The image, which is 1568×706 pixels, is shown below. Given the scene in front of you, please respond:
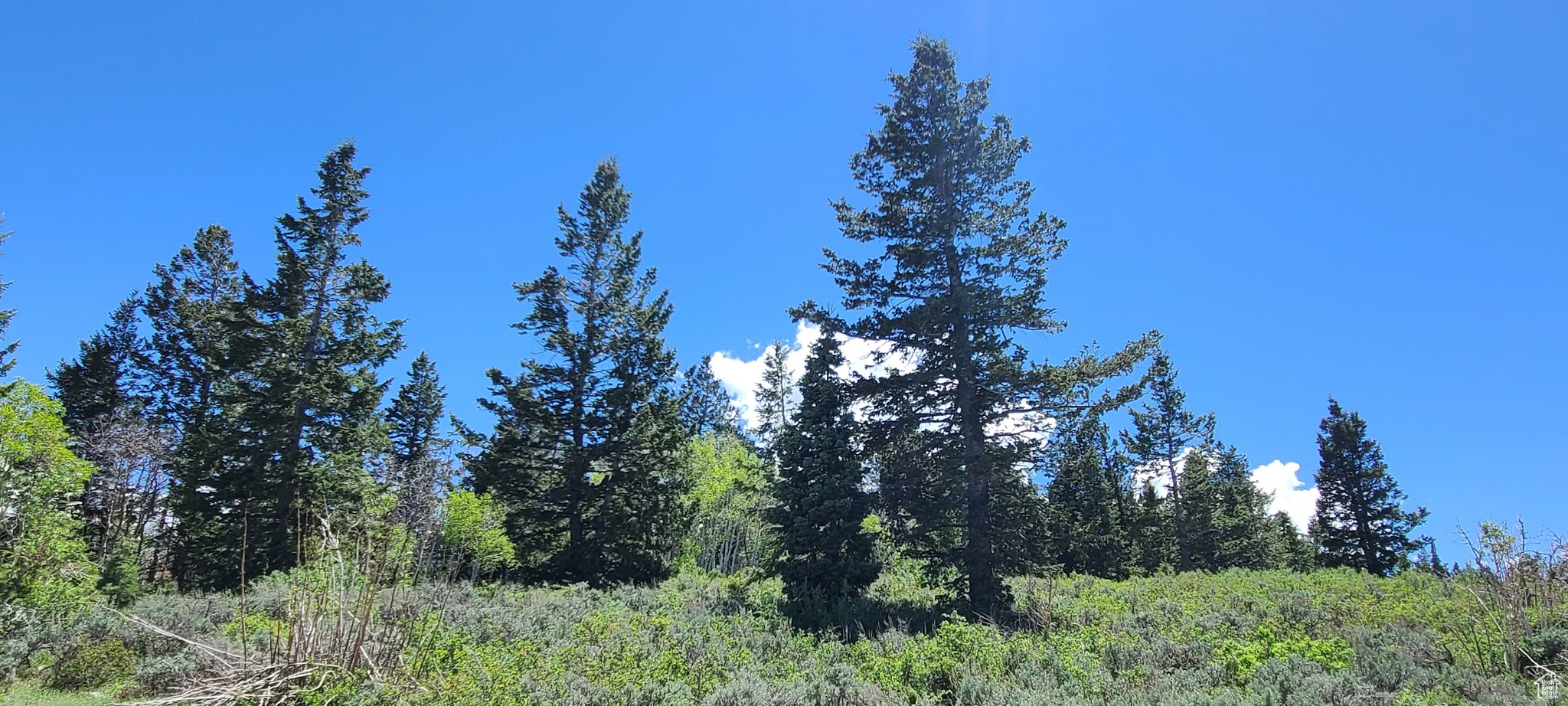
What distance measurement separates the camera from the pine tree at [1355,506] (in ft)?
107

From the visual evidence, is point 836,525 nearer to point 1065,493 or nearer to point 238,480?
point 238,480

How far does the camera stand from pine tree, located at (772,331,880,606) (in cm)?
1411

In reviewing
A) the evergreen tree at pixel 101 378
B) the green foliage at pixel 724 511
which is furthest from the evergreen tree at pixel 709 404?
the evergreen tree at pixel 101 378

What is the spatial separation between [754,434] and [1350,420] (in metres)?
34.0

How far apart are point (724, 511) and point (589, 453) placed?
456 inches

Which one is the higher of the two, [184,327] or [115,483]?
[184,327]

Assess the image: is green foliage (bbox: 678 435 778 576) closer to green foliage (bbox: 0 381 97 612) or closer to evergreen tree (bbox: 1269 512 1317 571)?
green foliage (bbox: 0 381 97 612)

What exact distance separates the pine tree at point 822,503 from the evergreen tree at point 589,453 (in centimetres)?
811

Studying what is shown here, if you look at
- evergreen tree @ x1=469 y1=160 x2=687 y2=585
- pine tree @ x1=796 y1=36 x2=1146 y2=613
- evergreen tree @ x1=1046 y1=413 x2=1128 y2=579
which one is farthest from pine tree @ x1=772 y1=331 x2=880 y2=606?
evergreen tree @ x1=1046 y1=413 x2=1128 y2=579

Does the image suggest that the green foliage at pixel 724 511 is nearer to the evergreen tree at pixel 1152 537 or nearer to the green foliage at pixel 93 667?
the green foliage at pixel 93 667

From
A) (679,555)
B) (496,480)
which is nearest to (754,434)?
(679,555)

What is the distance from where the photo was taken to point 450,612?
10.7 m

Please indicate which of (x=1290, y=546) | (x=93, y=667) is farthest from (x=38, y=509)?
(x=1290, y=546)

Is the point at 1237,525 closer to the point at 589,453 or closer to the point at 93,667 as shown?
the point at 589,453
